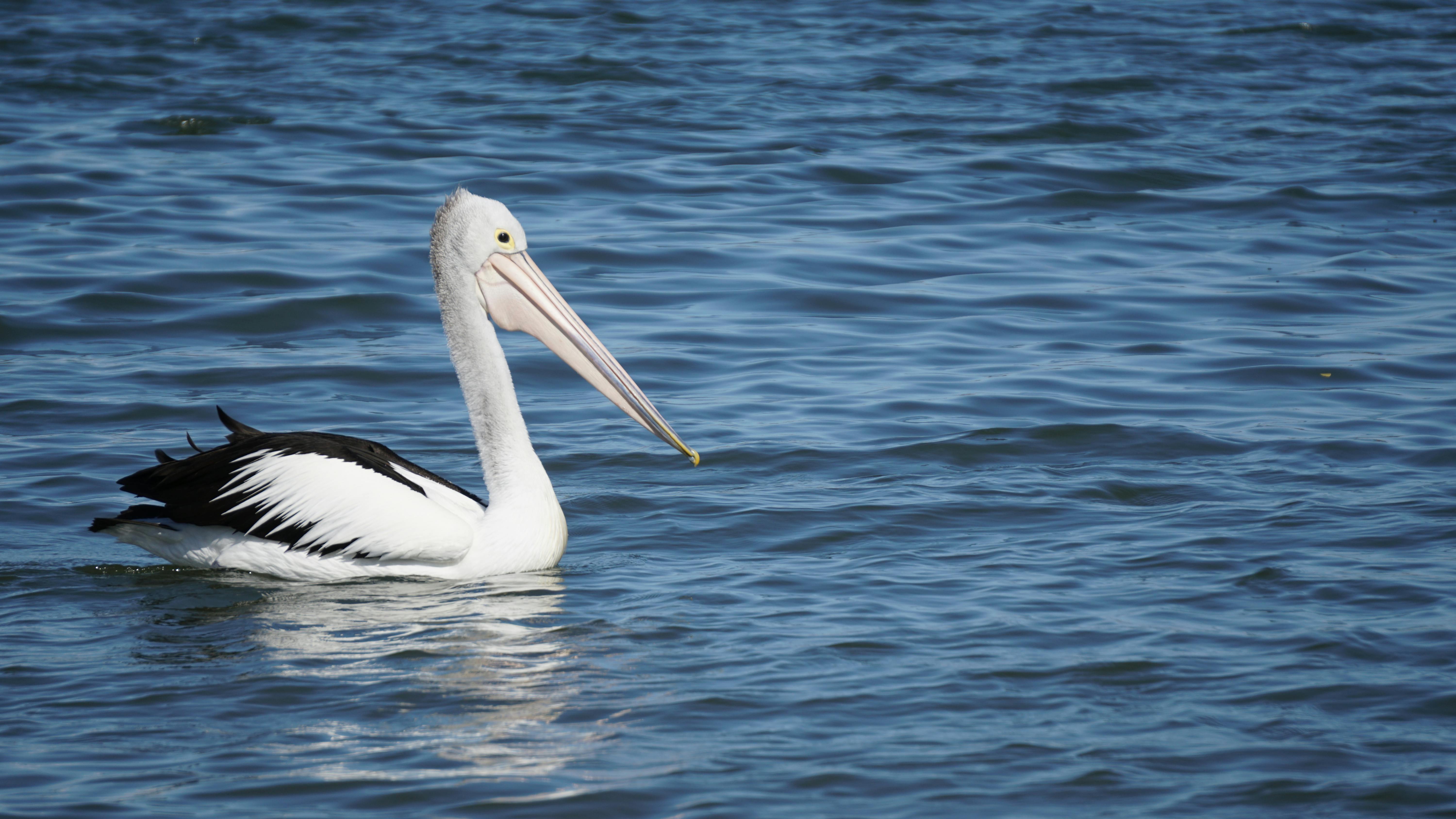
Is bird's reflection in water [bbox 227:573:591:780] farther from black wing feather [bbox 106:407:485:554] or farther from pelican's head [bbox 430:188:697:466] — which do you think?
pelican's head [bbox 430:188:697:466]

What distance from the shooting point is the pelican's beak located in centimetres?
566

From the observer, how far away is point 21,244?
393 inches

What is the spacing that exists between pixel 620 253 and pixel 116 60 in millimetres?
7858

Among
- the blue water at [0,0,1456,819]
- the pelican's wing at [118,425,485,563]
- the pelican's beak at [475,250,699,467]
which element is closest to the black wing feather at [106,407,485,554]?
the pelican's wing at [118,425,485,563]

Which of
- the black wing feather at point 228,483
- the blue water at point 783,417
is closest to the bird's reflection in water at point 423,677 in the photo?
the blue water at point 783,417

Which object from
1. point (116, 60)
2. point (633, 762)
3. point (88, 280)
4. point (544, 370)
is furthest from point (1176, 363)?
point (116, 60)

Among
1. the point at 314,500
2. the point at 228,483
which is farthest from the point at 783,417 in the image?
the point at 228,483

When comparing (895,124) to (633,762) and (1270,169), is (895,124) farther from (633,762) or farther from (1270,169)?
(633,762)

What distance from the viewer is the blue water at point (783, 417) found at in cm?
389

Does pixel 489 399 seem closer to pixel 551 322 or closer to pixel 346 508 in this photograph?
pixel 551 322

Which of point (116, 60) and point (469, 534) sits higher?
point (116, 60)

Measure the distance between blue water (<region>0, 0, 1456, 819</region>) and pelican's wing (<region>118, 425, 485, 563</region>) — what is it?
0.60ft

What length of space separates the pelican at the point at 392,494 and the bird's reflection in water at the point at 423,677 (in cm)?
13

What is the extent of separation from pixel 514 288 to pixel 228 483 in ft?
4.05
